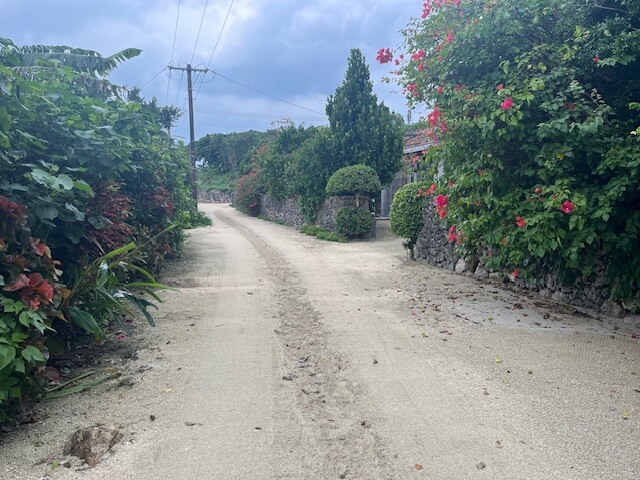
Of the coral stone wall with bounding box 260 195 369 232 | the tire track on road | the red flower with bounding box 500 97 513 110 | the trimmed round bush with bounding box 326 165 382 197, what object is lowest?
the tire track on road

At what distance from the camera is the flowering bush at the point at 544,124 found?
5109mm

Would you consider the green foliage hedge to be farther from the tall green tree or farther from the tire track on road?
the tall green tree

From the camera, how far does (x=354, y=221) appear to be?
1722 cm

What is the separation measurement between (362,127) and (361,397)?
1664 cm

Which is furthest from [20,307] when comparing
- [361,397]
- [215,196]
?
[215,196]

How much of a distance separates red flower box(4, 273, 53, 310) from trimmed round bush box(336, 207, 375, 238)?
14.1 metres

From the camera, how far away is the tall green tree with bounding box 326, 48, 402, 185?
1964cm

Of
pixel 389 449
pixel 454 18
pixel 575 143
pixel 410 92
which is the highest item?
pixel 454 18

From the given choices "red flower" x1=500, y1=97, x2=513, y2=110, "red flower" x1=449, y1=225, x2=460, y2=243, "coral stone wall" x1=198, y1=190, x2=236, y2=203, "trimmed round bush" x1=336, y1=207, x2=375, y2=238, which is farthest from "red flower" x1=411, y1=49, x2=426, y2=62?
"coral stone wall" x1=198, y1=190, x2=236, y2=203

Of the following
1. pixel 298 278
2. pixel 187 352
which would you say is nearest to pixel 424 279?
pixel 298 278

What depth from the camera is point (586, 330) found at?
5.99 meters

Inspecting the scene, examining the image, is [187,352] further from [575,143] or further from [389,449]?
[575,143]

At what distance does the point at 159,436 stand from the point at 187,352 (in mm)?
1886

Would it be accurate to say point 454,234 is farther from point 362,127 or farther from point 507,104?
point 362,127
